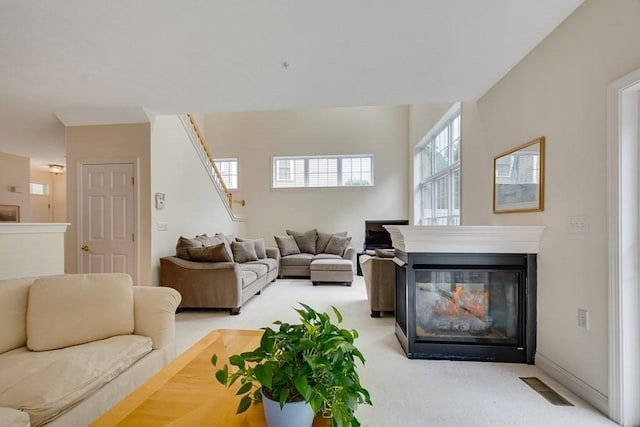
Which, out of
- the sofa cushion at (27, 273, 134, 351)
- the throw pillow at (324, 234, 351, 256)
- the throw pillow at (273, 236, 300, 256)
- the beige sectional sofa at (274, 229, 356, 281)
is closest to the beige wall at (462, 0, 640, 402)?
the sofa cushion at (27, 273, 134, 351)

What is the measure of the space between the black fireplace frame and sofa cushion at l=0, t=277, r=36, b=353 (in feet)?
8.70

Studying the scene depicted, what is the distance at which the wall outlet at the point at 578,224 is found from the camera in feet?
6.52

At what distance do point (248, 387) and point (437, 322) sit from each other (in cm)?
214

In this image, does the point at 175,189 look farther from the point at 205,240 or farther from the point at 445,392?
the point at 445,392

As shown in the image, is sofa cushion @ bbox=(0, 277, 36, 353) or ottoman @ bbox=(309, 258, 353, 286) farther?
ottoman @ bbox=(309, 258, 353, 286)

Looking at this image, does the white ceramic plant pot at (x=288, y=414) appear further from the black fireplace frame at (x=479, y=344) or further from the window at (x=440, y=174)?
the window at (x=440, y=174)

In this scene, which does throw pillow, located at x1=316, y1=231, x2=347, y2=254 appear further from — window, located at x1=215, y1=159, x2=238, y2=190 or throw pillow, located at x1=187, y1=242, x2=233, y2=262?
throw pillow, located at x1=187, y1=242, x2=233, y2=262

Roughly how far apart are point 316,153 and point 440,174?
3132 millimetres

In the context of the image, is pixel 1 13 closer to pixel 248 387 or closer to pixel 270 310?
pixel 248 387

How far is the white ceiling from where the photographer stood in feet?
6.73

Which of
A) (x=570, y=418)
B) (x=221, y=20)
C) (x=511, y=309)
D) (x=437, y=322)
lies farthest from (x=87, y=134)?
(x=570, y=418)

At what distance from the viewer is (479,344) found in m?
2.59

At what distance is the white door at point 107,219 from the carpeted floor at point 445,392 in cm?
148

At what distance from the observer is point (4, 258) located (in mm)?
2541
